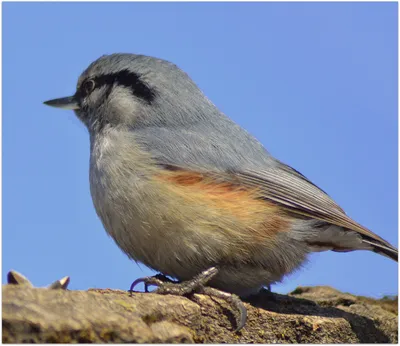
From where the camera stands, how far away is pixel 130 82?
20.2 feet

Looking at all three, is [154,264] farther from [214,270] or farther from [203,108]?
[203,108]

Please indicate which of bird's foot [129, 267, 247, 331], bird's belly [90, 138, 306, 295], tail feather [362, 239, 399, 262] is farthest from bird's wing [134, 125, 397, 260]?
bird's foot [129, 267, 247, 331]

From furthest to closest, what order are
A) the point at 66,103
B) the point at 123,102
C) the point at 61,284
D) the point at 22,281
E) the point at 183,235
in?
the point at 66,103 < the point at 123,102 < the point at 183,235 < the point at 61,284 < the point at 22,281

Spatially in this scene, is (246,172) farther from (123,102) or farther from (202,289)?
(123,102)

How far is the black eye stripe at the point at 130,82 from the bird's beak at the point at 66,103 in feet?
1.17

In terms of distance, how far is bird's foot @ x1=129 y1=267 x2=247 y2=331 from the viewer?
199 inches

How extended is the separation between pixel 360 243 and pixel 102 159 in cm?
246

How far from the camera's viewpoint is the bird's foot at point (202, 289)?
16.6 ft

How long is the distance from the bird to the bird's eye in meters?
0.51

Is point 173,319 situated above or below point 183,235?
below

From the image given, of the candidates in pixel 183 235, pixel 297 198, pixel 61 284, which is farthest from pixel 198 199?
pixel 61 284

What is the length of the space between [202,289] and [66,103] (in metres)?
2.67

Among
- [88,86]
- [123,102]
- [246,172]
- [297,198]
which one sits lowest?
→ [297,198]

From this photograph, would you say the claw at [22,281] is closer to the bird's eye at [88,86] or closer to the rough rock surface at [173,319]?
the rough rock surface at [173,319]
